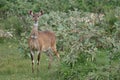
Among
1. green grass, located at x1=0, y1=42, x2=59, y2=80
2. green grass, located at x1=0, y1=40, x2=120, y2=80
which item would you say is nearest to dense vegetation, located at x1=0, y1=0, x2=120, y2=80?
green grass, located at x1=0, y1=40, x2=120, y2=80

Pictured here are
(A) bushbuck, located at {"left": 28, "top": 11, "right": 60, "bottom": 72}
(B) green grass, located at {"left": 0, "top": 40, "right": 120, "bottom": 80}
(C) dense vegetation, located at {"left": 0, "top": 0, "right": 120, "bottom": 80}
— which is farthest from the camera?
(A) bushbuck, located at {"left": 28, "top": 11, "right": 60, "bottom": 72}

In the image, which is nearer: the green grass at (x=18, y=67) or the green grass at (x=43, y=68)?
the green grass at (x=43, y=68)

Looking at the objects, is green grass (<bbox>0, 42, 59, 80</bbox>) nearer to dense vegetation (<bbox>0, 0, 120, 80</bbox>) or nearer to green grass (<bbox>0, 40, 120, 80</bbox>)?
green grass (<bbox>0, 40, 120, 80</bbox>)

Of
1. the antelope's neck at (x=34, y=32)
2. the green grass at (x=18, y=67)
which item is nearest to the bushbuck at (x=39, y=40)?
the antelope's neck at (x=34, y=32)

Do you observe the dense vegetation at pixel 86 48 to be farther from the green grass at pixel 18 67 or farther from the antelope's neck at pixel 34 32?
the antelope's neck at pixel 34 32

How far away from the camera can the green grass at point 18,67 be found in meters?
13.3

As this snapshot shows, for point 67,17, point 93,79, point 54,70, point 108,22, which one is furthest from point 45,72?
point 67,17

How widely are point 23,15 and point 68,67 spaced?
9.50 metres

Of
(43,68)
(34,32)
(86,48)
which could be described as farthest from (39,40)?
(86,48)

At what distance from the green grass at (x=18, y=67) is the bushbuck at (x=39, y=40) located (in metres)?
0.41

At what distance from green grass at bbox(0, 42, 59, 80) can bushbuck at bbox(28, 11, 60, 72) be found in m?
0.41

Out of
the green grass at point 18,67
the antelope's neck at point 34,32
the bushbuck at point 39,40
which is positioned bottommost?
the green grass at point 18,67

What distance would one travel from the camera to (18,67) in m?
14.7

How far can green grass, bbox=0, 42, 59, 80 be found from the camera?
523 inches
